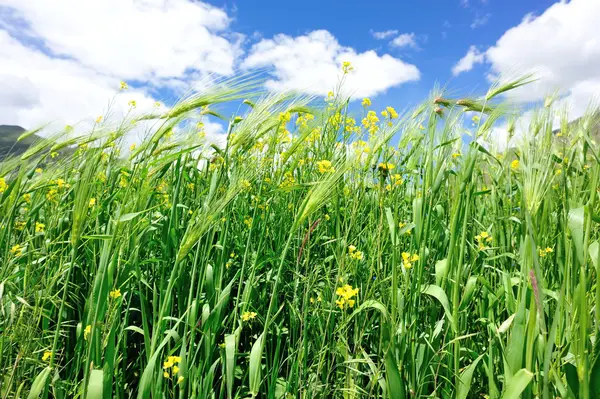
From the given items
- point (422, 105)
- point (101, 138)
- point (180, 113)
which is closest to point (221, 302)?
point (180, 113)

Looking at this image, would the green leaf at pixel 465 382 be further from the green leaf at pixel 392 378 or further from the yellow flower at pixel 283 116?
the yellow flower at pixel 283 116

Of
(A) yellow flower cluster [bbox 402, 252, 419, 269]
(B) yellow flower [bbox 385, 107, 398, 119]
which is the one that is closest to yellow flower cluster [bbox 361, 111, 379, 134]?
(B) yellow flower [bbox 385, 107, 398, 119]

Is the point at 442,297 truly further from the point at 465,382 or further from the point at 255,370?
the point at 255,370

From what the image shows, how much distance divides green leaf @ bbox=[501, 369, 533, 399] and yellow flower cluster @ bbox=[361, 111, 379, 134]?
1.92 metres

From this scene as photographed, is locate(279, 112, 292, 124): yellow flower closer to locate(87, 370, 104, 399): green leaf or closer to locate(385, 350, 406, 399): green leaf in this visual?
locate(385, 350, 406, 399): green leaf

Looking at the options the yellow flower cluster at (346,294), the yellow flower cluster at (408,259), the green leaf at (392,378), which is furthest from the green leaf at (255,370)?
the yellow flower cluster at (408,259)

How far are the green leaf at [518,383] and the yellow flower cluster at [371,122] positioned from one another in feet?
6.30

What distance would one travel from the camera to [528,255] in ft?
3.66

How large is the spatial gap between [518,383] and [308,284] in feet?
2.25

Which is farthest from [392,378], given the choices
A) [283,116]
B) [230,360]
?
[283,116]

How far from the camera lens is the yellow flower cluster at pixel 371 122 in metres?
2.78

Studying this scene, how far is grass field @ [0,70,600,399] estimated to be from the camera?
1175 mm

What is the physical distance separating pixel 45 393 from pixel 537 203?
169cm

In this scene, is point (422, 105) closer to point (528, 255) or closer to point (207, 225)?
point (528, 255)
